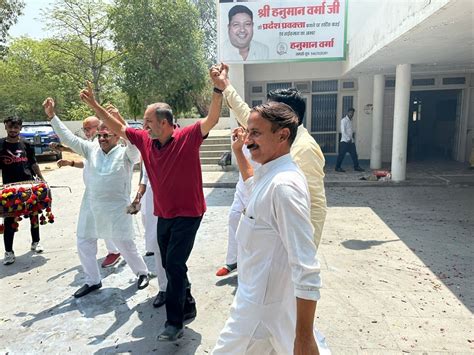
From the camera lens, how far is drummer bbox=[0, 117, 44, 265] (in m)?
4.84

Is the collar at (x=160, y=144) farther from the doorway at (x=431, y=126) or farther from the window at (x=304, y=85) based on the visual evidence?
the doorway at (x=431, y=126)

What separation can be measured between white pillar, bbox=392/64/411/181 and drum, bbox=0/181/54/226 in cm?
792

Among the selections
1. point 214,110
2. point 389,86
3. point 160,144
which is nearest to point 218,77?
point 214,110

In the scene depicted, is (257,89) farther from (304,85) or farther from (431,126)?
(431,126)

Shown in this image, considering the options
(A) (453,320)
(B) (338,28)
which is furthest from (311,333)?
(B) (338,28)

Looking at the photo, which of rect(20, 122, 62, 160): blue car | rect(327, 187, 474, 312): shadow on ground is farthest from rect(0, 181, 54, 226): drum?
rect(20, 122, 62, 160): blue car

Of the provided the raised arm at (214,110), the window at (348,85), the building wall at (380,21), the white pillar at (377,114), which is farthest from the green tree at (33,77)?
the raised arm at (214,110)

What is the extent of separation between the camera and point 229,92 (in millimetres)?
2793

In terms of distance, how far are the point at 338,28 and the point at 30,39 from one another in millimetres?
28693

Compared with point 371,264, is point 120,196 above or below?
above

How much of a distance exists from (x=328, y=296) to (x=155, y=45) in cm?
1893

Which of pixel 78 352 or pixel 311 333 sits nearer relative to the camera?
pixel 311 333

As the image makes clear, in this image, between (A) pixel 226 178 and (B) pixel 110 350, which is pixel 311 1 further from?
(B) pixel 110 350

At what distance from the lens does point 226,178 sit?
1055cm
